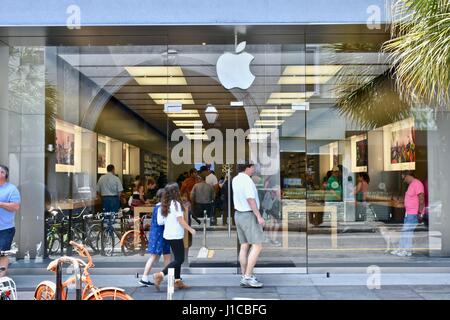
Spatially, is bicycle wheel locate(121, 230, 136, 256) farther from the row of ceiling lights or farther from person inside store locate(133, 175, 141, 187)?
the row of ceiling lights

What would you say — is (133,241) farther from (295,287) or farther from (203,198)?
(295,287)

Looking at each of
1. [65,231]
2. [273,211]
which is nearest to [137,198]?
[65,231]

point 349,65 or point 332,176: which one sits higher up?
point 349,65

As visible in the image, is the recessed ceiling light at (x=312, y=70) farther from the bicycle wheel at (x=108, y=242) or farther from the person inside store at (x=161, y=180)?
the bicycle wheel at (x=108, y=242)

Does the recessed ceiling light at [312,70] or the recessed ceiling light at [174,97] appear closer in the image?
the recessed ceiling light at [312,70]

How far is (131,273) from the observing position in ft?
26.9

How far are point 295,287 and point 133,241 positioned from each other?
3347mm

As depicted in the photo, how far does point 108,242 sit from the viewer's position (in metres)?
9.32

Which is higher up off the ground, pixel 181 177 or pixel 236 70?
pixel 236 70

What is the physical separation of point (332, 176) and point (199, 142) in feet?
11.2

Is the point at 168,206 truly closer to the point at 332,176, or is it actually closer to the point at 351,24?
the point at 351,24

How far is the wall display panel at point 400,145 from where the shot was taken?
10.5 m

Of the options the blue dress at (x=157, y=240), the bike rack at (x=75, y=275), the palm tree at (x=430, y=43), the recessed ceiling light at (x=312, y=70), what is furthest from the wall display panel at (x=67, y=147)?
the palm tree at (x=430, y=43)
